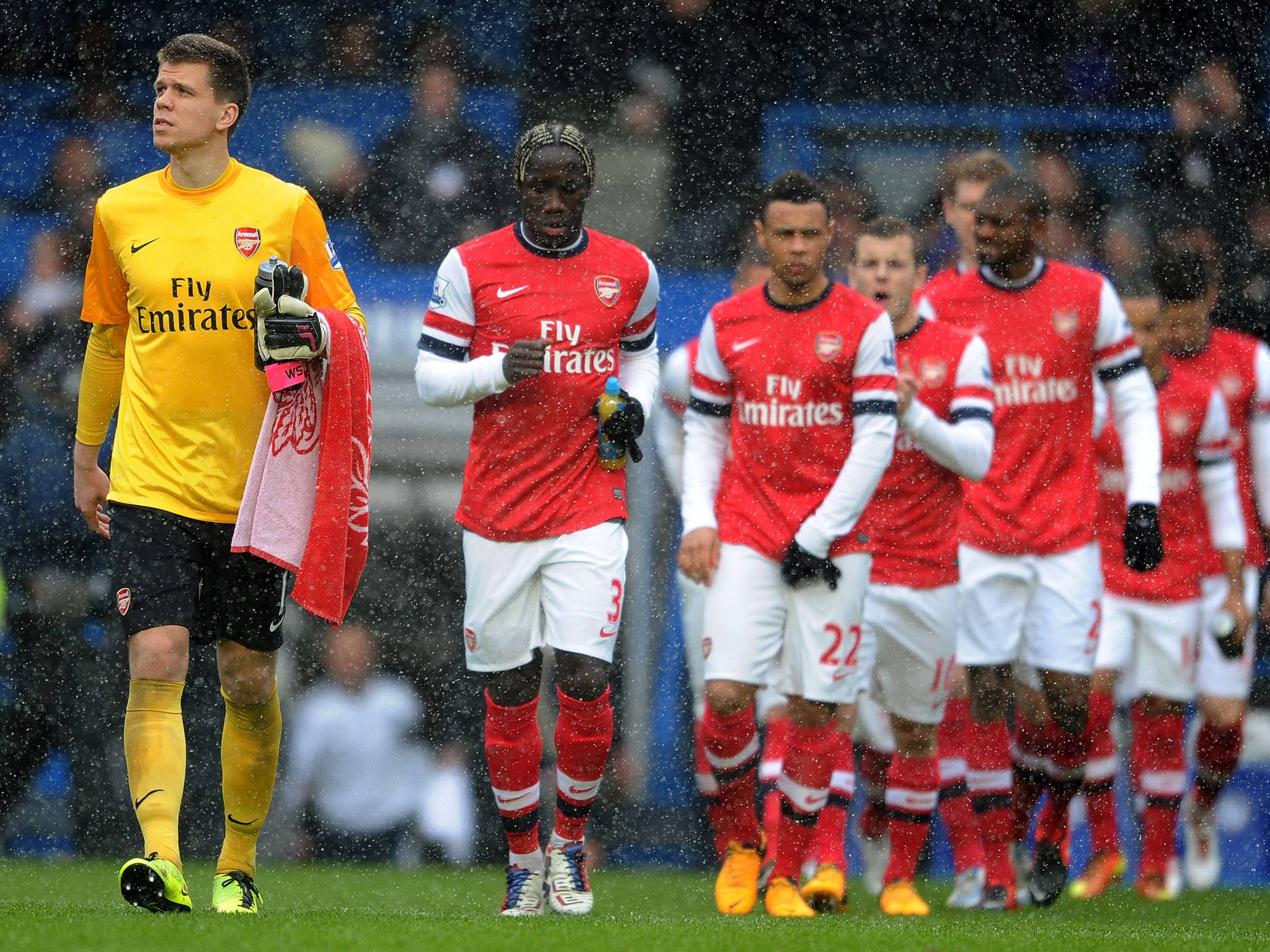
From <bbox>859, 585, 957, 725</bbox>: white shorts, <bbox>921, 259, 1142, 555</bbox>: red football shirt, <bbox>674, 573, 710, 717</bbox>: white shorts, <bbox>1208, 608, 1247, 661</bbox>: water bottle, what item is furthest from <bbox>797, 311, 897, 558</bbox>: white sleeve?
<bbox>1208, 608, 1247, 661</bbox>: water bottle

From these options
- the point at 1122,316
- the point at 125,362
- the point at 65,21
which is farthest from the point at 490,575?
the point at 65,21

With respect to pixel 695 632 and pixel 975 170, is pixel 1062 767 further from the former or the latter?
pixel 975 170

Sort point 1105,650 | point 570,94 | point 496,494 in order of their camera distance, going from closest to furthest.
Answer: point 496,494
point 1105,650
point 570,94

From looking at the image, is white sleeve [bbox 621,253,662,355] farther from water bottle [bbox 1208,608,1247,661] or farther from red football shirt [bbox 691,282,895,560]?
water bottle [bbox 1208,608,1247,661]

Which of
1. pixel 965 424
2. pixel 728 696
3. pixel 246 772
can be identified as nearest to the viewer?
pixel 246 772

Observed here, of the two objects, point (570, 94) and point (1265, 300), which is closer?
point (1265, 300)

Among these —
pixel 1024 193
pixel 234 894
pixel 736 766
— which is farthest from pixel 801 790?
pixel 1024 193

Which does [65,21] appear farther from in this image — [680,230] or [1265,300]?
[1265,300]

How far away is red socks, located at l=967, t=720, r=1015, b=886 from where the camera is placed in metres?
7.91

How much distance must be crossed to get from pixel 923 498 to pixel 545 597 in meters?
1.72

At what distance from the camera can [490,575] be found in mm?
6730

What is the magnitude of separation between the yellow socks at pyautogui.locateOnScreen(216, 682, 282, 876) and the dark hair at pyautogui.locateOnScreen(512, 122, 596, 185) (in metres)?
1.86

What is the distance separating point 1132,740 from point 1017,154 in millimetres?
3685

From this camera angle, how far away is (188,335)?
6.11m
